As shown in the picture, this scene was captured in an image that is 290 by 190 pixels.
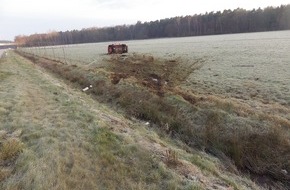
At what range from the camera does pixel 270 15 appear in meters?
116

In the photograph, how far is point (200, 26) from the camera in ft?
456

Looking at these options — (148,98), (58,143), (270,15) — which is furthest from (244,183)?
(270,15)

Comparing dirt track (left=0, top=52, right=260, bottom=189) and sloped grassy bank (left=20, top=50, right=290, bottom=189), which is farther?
sloped grassy bank (left=20, top=50, right=290, bottom=189)

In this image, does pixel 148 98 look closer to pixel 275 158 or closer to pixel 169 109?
pixel 169 109

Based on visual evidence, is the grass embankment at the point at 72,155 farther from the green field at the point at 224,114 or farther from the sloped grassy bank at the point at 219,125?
the sloped grassy bank at the point at 219,125

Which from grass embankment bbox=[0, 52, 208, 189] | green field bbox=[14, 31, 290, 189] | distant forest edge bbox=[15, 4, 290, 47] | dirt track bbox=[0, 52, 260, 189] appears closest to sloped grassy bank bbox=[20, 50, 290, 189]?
green field bbox=[14, 31, 290, 189]

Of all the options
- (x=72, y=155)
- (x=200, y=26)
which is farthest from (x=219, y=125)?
(x=200, y=26)

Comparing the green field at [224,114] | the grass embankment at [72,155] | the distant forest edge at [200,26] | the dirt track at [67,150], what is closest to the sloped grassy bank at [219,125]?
the green field at [224,114]

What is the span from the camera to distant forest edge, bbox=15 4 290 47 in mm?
114812

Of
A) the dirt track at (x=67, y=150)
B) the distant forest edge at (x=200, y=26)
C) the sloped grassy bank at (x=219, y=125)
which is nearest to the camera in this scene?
the dirt track at (x=67, y=150)

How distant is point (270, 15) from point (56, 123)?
123 metres

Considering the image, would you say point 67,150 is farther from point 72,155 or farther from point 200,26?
point 200,26

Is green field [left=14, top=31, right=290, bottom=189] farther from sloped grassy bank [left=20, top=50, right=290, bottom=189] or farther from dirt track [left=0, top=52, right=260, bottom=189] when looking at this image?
dirt track [left=0, top=52, right=260, bottom=189]

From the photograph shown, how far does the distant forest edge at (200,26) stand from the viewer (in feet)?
377
